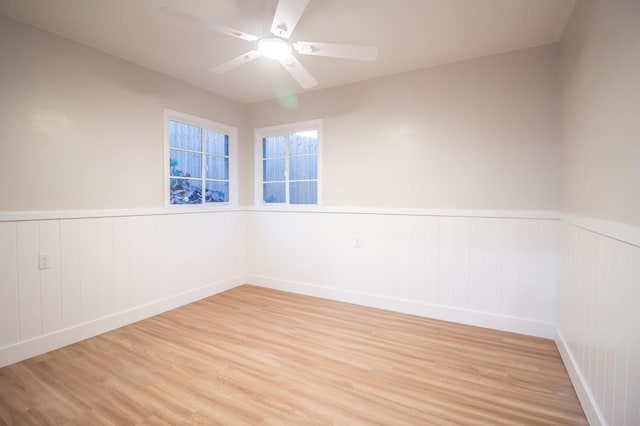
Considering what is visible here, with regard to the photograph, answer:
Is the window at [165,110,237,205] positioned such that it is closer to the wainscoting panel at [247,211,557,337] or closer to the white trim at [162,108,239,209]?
the white trim at [162,108,239,209]

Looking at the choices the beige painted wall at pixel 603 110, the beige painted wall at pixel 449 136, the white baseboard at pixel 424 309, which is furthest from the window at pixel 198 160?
the beige painted wall at pixel 603 110

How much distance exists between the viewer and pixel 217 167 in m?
4.00

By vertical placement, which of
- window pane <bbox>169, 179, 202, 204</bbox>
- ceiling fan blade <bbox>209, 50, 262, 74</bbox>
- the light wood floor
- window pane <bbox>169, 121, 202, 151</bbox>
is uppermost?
ceiling fan blade <bbox>209, 50, 262, 74</bbox>

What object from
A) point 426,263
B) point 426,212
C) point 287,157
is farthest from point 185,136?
point 426,263

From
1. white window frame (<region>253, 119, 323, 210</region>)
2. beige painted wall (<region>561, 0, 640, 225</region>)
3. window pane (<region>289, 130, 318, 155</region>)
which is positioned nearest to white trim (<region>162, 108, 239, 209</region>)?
white window frame (<region>253, 119, 323, 210</region>)

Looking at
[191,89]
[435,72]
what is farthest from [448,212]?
[191,89]

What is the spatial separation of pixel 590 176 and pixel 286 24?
206cm

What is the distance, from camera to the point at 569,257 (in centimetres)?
218

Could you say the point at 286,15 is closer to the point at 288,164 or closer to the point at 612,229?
the point at 612,229

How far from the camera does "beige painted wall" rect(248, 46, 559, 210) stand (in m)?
2.60

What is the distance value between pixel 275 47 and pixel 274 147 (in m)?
2.19

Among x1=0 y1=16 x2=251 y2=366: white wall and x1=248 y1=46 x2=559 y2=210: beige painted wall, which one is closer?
x1=0 y1=16 x2=251 y2=366: white wall

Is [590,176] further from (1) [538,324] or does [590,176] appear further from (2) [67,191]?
(2) [67,191]

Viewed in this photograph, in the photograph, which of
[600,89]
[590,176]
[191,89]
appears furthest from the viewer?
[191,89]
